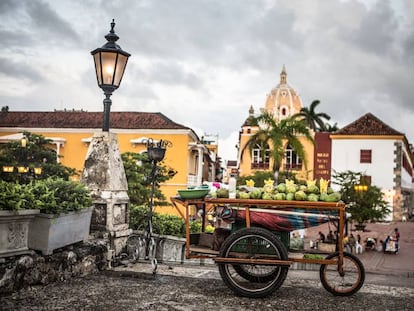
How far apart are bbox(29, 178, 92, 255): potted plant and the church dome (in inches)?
2028

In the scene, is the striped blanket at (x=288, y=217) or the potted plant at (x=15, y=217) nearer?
the potted plant at (x=15, y=217)

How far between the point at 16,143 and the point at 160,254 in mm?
16048

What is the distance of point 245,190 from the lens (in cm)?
563

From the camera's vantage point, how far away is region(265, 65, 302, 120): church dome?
56.8 meters

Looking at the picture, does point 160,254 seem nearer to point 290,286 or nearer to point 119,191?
point 119,191

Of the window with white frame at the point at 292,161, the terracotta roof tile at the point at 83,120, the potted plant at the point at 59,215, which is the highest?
the terracotta roof tile at the point at 83,120

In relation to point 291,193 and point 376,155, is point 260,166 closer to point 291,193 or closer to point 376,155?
point 376,155

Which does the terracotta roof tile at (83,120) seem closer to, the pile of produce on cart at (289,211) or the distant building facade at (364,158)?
the distant building facade at (364,158)

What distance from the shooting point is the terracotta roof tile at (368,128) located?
36.6 metres

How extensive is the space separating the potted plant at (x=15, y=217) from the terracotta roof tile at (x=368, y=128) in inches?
1384

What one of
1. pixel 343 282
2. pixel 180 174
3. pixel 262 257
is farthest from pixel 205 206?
pixel 180 174

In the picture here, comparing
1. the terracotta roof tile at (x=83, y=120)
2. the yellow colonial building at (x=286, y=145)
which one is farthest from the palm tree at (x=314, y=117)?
the terracotta roof tile at (x=83, y=120)

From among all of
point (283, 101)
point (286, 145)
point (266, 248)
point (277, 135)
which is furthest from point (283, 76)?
point (266, 248)

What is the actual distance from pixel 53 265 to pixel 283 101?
54553 mm
